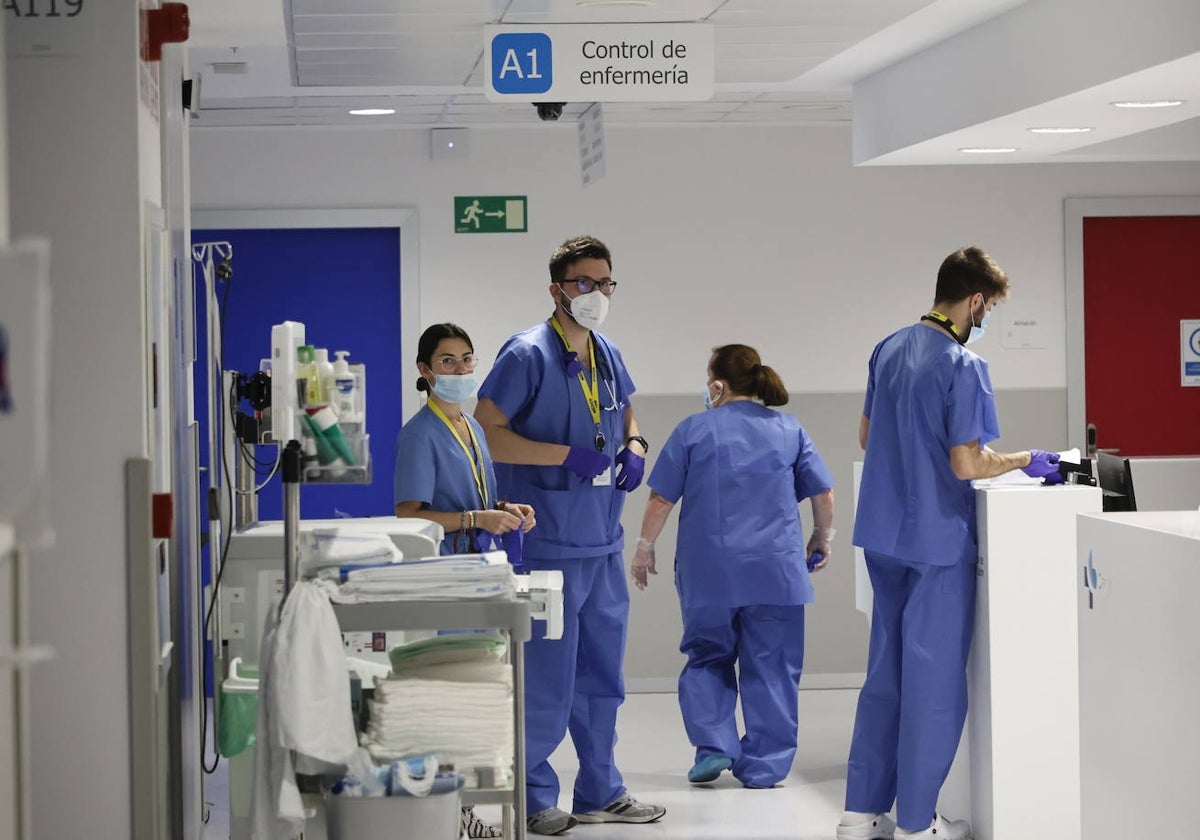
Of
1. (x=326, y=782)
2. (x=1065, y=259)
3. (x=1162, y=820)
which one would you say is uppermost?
(x=1065, y=259)

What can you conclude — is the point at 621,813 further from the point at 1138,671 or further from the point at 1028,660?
the point at 1138,671

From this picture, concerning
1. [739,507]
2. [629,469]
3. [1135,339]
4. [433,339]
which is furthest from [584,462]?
[1135,339]

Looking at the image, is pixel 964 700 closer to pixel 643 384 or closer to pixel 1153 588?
pixel 1153 588

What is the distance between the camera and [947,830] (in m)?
4.40

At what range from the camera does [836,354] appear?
22.3 feet

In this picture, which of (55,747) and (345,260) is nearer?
(55,747)

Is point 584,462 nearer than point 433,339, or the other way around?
point 433,339

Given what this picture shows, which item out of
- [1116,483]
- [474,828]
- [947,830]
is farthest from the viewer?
[1116,483]

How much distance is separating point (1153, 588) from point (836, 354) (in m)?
3.63

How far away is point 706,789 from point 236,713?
2324 millimetres

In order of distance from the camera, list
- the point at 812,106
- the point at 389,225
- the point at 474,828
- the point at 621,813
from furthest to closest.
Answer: the point at 389,225
the point at 812,106
the point at 621,813
the point at 474,828

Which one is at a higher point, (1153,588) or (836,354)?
(836,354)

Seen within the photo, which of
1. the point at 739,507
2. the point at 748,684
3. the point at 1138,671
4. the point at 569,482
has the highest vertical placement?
the point at 569,482

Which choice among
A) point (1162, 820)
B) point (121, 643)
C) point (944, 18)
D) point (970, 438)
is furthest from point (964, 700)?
point (121, 643)
